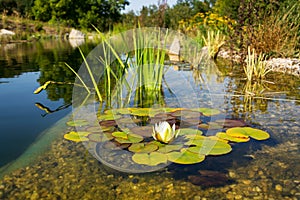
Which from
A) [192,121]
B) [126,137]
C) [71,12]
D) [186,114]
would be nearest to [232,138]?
[192,121]

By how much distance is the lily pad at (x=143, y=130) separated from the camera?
154 cm

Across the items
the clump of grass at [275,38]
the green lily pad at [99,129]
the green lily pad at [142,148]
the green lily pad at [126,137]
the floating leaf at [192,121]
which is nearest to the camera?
the green lily pad at [142,148]

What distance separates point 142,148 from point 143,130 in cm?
23

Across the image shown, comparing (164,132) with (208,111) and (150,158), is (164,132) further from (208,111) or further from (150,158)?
(208,111)

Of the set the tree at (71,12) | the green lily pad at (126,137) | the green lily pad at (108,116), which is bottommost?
the green lily pad at (126,137)

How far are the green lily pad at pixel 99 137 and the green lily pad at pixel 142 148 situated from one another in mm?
185

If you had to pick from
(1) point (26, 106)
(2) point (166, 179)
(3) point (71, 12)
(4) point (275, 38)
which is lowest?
(2) point (166, 179)

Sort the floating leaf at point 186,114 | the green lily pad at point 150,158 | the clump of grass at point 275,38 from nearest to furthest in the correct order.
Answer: the green lily pad at point 150,158 → the floating leaf at point 186,114 → the clump of grass at point 275,38

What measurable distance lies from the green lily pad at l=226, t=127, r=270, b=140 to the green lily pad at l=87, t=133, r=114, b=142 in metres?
0.68

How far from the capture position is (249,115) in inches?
76.0

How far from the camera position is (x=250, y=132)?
5.18 feet

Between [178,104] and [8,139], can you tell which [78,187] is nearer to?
[8,139]

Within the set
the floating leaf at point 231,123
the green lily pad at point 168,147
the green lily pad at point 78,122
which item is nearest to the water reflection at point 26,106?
the green lily pad at point 78,122

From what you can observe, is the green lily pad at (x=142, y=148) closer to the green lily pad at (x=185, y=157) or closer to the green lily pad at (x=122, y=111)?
the green lily pad at (x=185, y=157)
